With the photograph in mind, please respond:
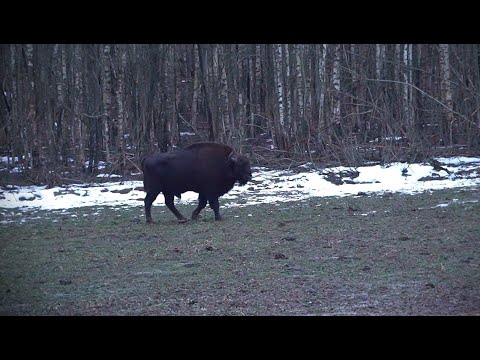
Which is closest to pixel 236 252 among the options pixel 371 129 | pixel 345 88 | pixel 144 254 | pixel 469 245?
pixel 144 254

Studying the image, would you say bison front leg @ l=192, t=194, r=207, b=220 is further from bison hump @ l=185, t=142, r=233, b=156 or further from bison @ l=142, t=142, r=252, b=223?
bison hump @ l=185, t=142, r=233, b=156

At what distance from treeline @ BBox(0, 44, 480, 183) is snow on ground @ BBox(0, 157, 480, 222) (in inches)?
41.8

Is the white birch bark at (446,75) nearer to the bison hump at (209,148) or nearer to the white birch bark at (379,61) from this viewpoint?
the white birch bark at (379,61)

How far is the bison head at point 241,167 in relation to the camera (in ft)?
50.7

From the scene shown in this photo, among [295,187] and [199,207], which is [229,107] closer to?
[295,187]

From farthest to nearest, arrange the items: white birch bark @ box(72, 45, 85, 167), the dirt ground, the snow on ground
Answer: white birch bark @ box(72, 45, 85, 167)
the snow on ground
the dirt ground

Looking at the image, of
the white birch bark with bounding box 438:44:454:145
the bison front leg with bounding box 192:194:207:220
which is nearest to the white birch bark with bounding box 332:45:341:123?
the white birch bark with bounding box 438:44:454:145

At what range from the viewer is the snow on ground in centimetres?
1795

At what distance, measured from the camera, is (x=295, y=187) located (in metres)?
19.3

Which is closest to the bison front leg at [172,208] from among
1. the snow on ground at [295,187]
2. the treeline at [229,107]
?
the snow on ground at [295,187]

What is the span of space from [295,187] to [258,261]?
9.05 m

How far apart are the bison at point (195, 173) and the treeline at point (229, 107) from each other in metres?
6.61

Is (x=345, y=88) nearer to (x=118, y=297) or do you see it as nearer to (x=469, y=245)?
(x=469, y=245)

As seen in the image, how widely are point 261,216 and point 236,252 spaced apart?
3825 millimetres
